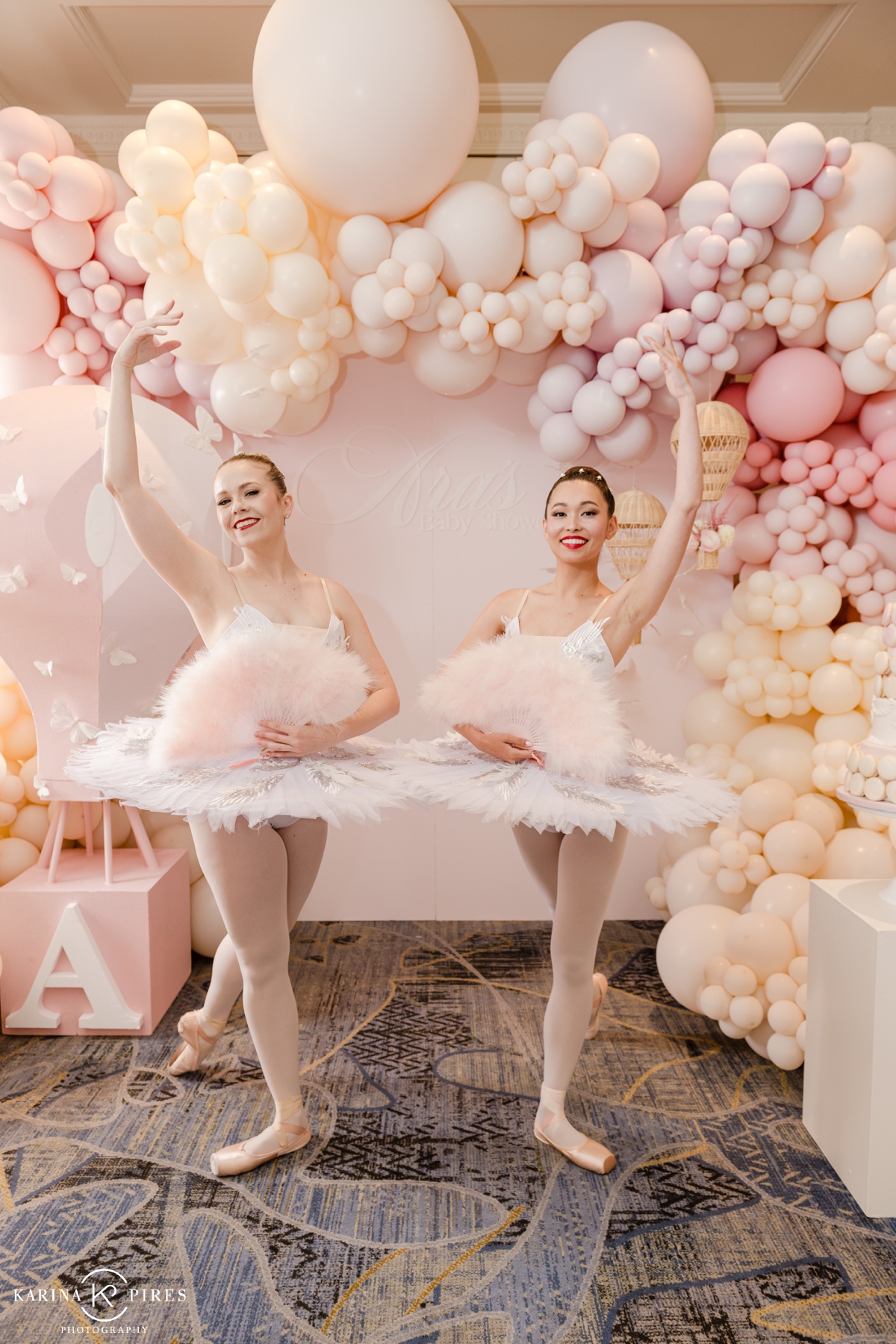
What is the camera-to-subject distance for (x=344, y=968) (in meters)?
3.40

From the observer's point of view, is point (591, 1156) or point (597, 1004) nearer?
point (591, 1156)

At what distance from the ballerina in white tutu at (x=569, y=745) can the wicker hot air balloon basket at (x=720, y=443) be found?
81 cm

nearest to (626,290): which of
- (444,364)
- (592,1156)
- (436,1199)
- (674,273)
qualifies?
(674,273)

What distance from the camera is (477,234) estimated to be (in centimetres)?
286

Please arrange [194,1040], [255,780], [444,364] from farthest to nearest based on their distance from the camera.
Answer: [444,364]
[194,1040]
[255,780]

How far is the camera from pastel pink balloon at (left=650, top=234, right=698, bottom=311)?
9.68ft

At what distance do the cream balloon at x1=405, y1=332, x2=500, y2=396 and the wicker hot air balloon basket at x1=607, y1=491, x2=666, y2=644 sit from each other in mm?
678

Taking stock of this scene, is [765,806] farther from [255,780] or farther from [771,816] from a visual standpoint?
[255,780]

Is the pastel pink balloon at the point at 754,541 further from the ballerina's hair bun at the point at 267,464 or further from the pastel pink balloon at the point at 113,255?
the pastel pink balloon at the point at 113,255

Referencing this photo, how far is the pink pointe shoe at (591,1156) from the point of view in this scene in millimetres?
2213

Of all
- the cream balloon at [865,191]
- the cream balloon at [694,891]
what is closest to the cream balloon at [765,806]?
the cream balloon at [694,891]

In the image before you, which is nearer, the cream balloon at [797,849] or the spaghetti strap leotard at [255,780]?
the spaghetti strap leotard at [255,780]

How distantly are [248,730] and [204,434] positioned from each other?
4.53 feet

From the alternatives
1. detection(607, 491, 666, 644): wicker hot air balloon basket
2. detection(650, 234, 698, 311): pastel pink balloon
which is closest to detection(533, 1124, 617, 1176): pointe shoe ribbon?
detection(607, 491, 666, 644): wicker hot air balloon basket
